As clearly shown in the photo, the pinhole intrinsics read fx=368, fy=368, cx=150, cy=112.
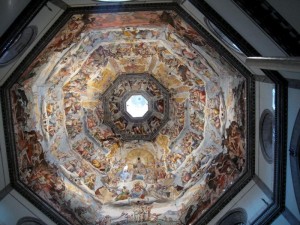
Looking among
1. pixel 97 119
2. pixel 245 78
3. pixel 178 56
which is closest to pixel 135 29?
pixel 178 56

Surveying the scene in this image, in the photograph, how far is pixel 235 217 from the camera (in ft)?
40.4

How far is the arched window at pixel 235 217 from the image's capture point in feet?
39.2

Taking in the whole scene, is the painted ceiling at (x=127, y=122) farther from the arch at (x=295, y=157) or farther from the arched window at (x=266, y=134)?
the arch at (x=295, y=157)

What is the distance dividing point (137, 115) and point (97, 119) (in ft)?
7.37

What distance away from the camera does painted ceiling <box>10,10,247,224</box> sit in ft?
41.8

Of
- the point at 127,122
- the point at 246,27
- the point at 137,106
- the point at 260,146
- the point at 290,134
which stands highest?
the point at 137,106

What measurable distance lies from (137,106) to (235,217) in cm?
877

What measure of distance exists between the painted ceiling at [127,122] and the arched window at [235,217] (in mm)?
790

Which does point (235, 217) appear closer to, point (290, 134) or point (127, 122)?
point (290, 134)

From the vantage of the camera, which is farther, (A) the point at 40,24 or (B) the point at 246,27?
(A) the point at 40,24

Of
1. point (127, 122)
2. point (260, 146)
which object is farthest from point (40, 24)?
point (127, 122)

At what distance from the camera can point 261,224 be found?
430 inches

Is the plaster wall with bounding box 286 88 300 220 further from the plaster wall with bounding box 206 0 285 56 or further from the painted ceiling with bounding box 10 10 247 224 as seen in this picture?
the painted ceiling with bounding box 10 10 247 224

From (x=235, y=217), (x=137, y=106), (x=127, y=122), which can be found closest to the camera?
(x=235, y=217)
